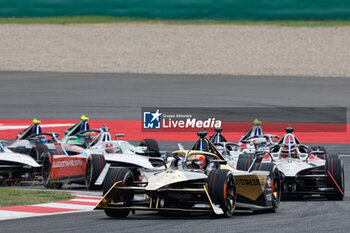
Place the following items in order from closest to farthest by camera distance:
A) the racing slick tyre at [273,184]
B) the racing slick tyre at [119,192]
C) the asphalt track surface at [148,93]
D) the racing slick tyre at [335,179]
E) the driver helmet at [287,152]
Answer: the racing slick tyre at [119,192] < the racing slick tyre at [273,184] < the racing slick tyre at [335,179] < the driver helmet at [287,152] < the asphalt track surface at [148,93]

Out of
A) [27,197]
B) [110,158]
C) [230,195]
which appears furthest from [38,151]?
[230,195]

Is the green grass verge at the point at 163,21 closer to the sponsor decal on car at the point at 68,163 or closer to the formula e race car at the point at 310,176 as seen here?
the sponsor decal on car at the point at 68,163

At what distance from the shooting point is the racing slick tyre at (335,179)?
52.6 feet

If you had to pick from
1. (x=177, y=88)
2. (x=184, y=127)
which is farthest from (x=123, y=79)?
(x=184, y=127)

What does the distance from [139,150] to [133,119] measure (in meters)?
12.0

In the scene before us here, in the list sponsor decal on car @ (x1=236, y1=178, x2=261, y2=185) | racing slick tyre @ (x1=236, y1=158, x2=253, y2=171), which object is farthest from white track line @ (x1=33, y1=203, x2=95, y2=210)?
racing slick tyre @ (x1=236, y1=158, x2=253, y2=171)

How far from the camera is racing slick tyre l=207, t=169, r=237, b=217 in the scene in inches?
485

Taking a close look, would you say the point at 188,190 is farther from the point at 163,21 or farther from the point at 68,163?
the point at 163,21

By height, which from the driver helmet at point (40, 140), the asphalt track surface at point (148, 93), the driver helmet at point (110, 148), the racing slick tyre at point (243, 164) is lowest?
the racing slick tyre at point (243, 164)

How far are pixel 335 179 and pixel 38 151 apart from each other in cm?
705

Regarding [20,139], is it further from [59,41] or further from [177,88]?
[59,41]

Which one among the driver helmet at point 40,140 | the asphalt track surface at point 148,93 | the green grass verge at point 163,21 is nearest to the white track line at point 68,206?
the asphalt track surface at point 148,93

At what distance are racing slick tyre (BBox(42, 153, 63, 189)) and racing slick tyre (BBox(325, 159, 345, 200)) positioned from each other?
5666 millimetres

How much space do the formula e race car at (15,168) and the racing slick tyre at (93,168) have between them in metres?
1.82
